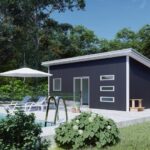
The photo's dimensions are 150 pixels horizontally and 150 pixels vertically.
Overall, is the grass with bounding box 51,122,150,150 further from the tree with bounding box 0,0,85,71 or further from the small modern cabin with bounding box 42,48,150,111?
the tree with bounding box 0,0,85,71

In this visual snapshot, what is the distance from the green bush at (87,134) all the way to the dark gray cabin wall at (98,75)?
10.4 metres

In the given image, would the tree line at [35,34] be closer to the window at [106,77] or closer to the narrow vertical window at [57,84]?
the narrow vertical window at [57,84]

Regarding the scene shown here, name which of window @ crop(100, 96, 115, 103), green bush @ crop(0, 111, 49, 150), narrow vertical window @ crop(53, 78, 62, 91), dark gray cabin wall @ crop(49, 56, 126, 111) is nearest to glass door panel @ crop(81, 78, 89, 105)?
dark gray cabin wall @ crop(49, 56, 126, 111)

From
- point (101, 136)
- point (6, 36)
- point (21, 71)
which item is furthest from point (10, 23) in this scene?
point (101, 136)

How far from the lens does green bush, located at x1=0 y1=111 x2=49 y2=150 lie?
6141mm

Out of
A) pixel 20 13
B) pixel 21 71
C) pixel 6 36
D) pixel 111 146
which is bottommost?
pixel 111 146

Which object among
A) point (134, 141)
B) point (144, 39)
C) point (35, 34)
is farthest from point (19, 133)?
point (144, 39)

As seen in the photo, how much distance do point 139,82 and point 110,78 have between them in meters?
1.70

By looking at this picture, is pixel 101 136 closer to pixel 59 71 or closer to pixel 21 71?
pixel 21 71

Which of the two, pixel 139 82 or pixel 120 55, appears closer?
pixel 120 55

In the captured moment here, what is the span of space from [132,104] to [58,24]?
20369mm

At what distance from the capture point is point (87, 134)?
7.81m

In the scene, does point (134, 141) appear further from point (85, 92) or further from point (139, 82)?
point (85, 92)

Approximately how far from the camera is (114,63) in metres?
19.0
